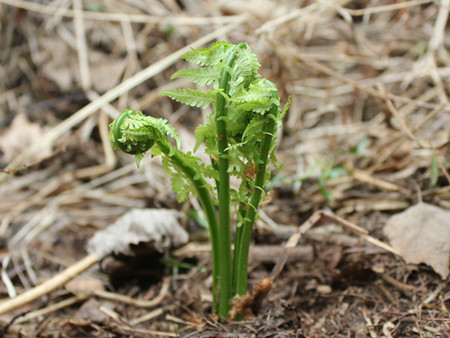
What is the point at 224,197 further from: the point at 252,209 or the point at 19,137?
the point at 19,137

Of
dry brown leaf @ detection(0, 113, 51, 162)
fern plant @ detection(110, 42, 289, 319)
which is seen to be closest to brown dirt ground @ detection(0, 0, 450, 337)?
dry brown leaf @ detection(0, 113, 51, 162)

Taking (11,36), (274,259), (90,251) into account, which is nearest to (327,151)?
(274,259)

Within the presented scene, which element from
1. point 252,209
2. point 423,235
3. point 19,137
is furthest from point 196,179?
point 19,137

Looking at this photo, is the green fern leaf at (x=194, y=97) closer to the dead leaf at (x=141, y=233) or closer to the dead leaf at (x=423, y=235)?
the dead leaf at (x=141, y=233)

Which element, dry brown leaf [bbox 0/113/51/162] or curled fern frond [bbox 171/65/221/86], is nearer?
curled fern frond [bbox 171/65/221/86]

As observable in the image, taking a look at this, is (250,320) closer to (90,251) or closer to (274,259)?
(274,259)

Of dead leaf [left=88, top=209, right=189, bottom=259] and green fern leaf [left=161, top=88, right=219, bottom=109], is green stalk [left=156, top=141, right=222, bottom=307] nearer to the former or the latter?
green fern leaf [left=161, top=88, right=219, bottom=109]

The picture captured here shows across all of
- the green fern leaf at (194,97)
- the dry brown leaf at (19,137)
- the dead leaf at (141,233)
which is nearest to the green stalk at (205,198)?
the green fern leaf at (194,97)
